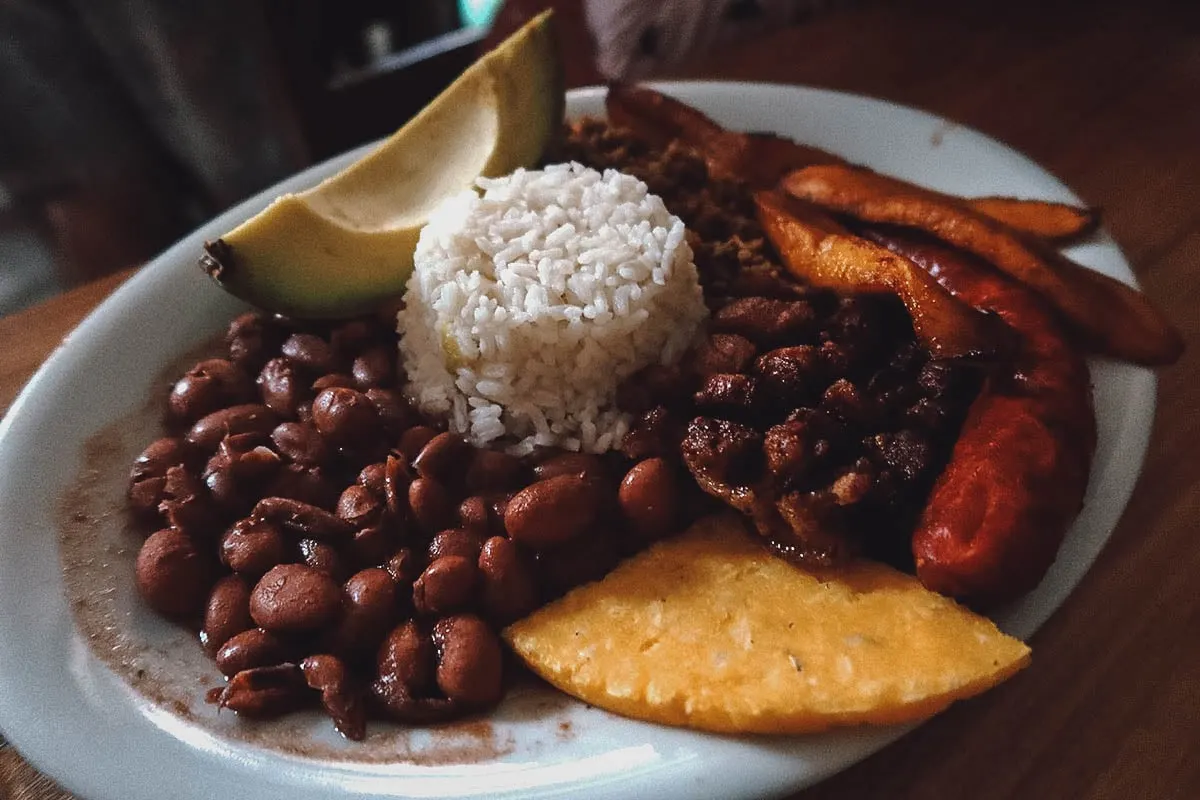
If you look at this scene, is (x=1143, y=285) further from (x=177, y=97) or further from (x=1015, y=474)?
(x=177, y=97)

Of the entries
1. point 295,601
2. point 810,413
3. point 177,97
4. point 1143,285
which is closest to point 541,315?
point 810,413

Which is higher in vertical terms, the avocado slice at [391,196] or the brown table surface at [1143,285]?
the avocado slice at [391,196]

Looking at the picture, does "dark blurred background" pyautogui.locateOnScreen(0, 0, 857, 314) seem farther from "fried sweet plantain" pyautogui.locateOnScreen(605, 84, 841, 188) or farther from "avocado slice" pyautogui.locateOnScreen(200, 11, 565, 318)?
"avocado slice" pyautogui.locateOnScreen(200, 11, 565, 318)

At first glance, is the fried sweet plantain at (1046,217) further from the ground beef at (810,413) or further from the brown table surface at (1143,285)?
the ground beef at (810,413)

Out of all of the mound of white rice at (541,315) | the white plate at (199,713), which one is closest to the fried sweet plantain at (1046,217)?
the white plate at (199,713)

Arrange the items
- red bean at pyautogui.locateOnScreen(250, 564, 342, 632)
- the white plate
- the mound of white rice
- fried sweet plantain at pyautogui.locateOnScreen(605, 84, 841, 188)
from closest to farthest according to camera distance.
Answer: the white plate, red bean at pyautogui.locateOnScreen(250, 564, 342, 632), the mound of white rice, fried sweet plantain at pyautogui.locateOnScreen(605, 84, 841, 188)

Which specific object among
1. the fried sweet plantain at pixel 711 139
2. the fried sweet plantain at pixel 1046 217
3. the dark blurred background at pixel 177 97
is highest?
the fried sweet plantain at pixel 711 139

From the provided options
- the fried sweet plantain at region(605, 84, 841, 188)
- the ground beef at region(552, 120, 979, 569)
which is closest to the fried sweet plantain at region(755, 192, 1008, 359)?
the ground beef at region(552, 120, 979, 569)

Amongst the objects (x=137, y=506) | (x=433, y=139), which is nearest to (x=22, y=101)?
(x=433, y=139)
